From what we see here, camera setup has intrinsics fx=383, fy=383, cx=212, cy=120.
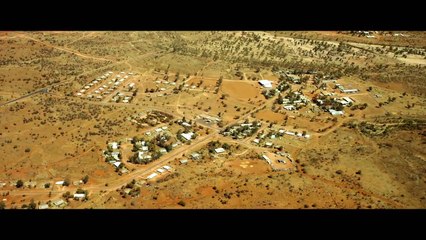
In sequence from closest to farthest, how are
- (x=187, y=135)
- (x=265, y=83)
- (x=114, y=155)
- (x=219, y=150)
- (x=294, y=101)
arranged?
1. (x=114, y=155)
2. (x=219, y=150)
3. (x=187, y=135)
4. (x=294, y=101)
5. (x=265, y=83)

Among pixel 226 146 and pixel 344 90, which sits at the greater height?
pixel 344 90

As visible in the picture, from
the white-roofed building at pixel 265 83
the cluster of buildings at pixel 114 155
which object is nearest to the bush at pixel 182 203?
the cluster of buildings at pixel 114 155

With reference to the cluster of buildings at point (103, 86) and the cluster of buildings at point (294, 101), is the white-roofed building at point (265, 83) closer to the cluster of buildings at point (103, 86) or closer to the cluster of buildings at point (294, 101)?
the cluster of buildings at point (294, 101)

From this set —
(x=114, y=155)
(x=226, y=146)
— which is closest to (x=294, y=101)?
(x=226, y=146)

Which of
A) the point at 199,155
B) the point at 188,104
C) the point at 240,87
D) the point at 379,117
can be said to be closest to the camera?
the point at 199,155

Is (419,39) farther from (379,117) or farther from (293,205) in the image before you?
(293,205)

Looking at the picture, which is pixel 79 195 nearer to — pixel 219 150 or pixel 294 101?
pixel 219 150

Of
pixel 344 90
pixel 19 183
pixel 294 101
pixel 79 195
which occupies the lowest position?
pixel 79 195
